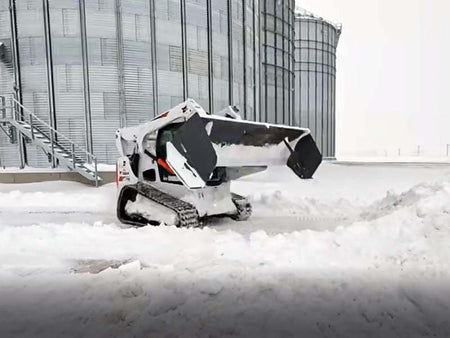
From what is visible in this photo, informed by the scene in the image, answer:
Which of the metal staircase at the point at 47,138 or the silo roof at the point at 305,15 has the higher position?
the silo roof at the point at 305,15

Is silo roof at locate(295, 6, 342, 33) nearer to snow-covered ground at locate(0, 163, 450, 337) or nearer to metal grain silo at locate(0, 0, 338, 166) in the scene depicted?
metal grain silo at locate(0, 0, 338, 166)

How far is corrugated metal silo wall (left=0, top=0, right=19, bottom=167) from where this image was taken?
10742 mm

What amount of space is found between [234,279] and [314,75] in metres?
26.3

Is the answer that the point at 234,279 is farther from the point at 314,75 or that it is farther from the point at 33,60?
the point at 314,75

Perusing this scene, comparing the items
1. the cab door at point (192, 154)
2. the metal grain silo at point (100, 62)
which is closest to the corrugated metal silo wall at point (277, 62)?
the metal grain silo at point (100, 62)

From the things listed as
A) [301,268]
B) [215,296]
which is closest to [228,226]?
[301,268]

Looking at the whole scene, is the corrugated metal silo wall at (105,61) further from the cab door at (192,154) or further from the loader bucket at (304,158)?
the cab door at (192,154)

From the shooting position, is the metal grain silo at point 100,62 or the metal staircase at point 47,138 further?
the metal grain silo at point 100,62

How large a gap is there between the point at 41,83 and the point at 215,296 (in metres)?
11.1

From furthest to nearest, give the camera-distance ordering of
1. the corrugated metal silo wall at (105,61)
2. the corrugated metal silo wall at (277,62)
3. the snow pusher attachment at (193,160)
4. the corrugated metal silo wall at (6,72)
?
the corrugated metal silo wall at (277,62) → the corrugated metal silo wall at (6,72) → the corrugated metal silo wall at (105,61) → the snow pusher attachment at (193,160)

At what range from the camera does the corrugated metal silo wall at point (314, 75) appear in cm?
2594

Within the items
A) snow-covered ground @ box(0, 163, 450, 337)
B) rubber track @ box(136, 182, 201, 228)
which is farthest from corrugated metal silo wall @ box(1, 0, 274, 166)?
snow-covered ground @ box(0, 163, 450, 337)

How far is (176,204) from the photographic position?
4984 mm

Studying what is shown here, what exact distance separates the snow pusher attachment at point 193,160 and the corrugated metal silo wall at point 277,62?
41.1ft
